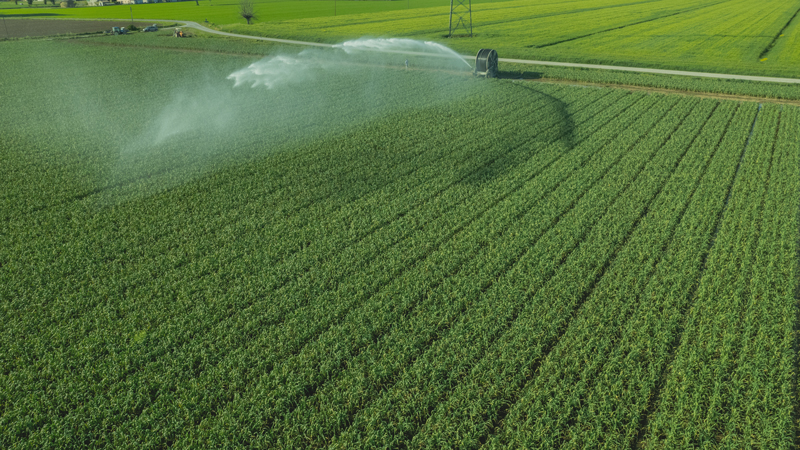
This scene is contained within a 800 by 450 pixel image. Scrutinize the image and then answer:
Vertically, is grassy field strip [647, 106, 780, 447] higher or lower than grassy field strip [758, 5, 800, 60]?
lower

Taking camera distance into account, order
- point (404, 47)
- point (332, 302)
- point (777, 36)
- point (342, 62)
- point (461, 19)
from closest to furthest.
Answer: point (332, 302) → point (342, 62) → point (404, 47) → point (777, 36) → point (461, 19)

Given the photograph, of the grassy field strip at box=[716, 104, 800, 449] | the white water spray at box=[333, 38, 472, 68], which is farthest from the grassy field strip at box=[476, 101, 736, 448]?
the white water spray at box=[333, 38, 472, 68]

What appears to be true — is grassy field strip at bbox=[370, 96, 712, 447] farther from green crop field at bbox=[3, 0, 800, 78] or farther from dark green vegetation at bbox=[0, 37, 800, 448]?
green crop field at bbox=[3, 0, 800, 78]

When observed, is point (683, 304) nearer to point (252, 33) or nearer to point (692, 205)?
point (692, 205)

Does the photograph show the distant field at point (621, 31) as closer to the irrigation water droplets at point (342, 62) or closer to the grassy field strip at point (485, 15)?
the grassy field strip at point (485, 15)

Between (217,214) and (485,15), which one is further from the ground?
(485,15)

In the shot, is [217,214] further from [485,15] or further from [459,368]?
[485,15]

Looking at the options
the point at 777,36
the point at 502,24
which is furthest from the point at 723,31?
the point at 502,24

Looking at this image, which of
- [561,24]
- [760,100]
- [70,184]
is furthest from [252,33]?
[760,100]
